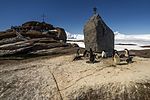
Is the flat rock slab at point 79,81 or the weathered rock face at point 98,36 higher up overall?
the weathered rock face at point 98,36

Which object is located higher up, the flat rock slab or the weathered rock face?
the weathered rock face

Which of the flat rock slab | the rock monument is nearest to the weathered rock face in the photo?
the rock monument

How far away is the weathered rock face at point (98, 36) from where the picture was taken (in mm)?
27922

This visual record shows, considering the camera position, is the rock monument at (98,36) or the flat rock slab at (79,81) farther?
the rock monument at (98,36)

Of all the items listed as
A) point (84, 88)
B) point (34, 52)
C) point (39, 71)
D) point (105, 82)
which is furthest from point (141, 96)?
point (34, 52)

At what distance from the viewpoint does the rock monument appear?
91.6ft

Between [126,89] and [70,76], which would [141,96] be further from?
[70,76]

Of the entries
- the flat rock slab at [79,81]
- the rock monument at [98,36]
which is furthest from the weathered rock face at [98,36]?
the flat rock slab at [79,81]

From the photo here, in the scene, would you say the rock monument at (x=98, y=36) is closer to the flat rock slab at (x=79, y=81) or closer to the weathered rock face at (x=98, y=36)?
the weathered rock face at (x=98, y=36)

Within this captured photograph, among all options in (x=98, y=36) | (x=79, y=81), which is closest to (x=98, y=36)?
(x=98, y=36)

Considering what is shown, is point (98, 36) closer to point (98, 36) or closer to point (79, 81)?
point (98, 36)

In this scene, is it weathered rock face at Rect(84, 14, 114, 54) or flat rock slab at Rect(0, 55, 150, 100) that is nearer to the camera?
flat rock slab at Rect(0, 55, 150, 100)

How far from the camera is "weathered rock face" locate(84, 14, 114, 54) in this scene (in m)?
27.9

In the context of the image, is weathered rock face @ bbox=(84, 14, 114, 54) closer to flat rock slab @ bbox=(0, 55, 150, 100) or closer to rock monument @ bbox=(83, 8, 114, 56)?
A: rock monument @ bbox=(83, 8, 114, 56)
